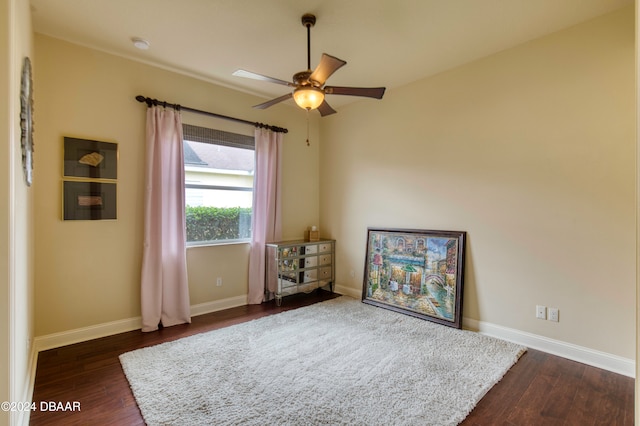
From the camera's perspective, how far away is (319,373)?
7.95 feet

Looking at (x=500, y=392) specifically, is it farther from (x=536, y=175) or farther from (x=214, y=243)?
(x=214, y=243)

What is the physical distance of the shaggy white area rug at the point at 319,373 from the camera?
6.40 ft

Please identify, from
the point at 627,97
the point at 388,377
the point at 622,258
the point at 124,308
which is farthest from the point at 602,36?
the point at 124,308

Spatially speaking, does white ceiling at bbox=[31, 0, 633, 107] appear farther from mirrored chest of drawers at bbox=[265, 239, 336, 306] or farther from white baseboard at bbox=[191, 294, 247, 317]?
white baseboard at bbox=[191, 294, 247, 317]

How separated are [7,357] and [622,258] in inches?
160

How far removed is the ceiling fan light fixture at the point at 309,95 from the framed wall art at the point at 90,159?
212cm

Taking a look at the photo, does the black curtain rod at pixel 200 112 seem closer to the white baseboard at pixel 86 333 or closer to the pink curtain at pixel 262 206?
the pink curtain at pixel 262 206

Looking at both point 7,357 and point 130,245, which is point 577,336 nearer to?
point 7,357

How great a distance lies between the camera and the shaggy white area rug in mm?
1952

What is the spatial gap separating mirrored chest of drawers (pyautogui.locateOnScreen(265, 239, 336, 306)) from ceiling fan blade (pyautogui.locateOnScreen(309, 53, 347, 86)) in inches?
94.7

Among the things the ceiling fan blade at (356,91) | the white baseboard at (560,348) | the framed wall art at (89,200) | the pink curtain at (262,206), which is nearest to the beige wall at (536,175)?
the white baseboard at (560,348)

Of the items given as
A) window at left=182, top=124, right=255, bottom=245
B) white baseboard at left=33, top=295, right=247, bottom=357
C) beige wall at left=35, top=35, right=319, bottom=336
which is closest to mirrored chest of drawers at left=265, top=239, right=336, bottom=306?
window at left=182, top=124, right=255, bottom=245

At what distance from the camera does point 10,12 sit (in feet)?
4.54

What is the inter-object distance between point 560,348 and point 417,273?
1.47 meters
